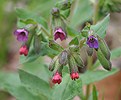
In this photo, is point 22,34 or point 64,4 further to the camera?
point 64,4

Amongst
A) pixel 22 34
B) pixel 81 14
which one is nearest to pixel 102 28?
pixel 22 34

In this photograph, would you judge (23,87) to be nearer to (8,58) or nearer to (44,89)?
(44,89)

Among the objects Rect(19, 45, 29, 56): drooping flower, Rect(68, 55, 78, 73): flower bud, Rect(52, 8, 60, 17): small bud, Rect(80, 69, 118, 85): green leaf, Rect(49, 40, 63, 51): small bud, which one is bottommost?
Rect(80, 69, 118, 85): green leaf

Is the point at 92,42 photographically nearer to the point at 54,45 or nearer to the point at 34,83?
the point at 54,45

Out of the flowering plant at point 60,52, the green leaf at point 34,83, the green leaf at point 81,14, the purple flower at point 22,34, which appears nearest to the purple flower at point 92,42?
the flowering plant at point 60,52

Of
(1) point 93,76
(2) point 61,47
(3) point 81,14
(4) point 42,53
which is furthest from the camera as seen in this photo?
(3) point 81,14

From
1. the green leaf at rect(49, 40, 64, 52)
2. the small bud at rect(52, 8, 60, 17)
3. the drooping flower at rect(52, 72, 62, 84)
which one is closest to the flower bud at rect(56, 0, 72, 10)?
the small bud at rect(52, 8, 60, 17)

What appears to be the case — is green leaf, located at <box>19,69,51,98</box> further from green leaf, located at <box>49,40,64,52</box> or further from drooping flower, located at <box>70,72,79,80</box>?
drooping flower, located at <box>70,72,79,80</box>

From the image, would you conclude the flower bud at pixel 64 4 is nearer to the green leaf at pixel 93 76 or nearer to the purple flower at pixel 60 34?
the purple flower at pixel 60 34
